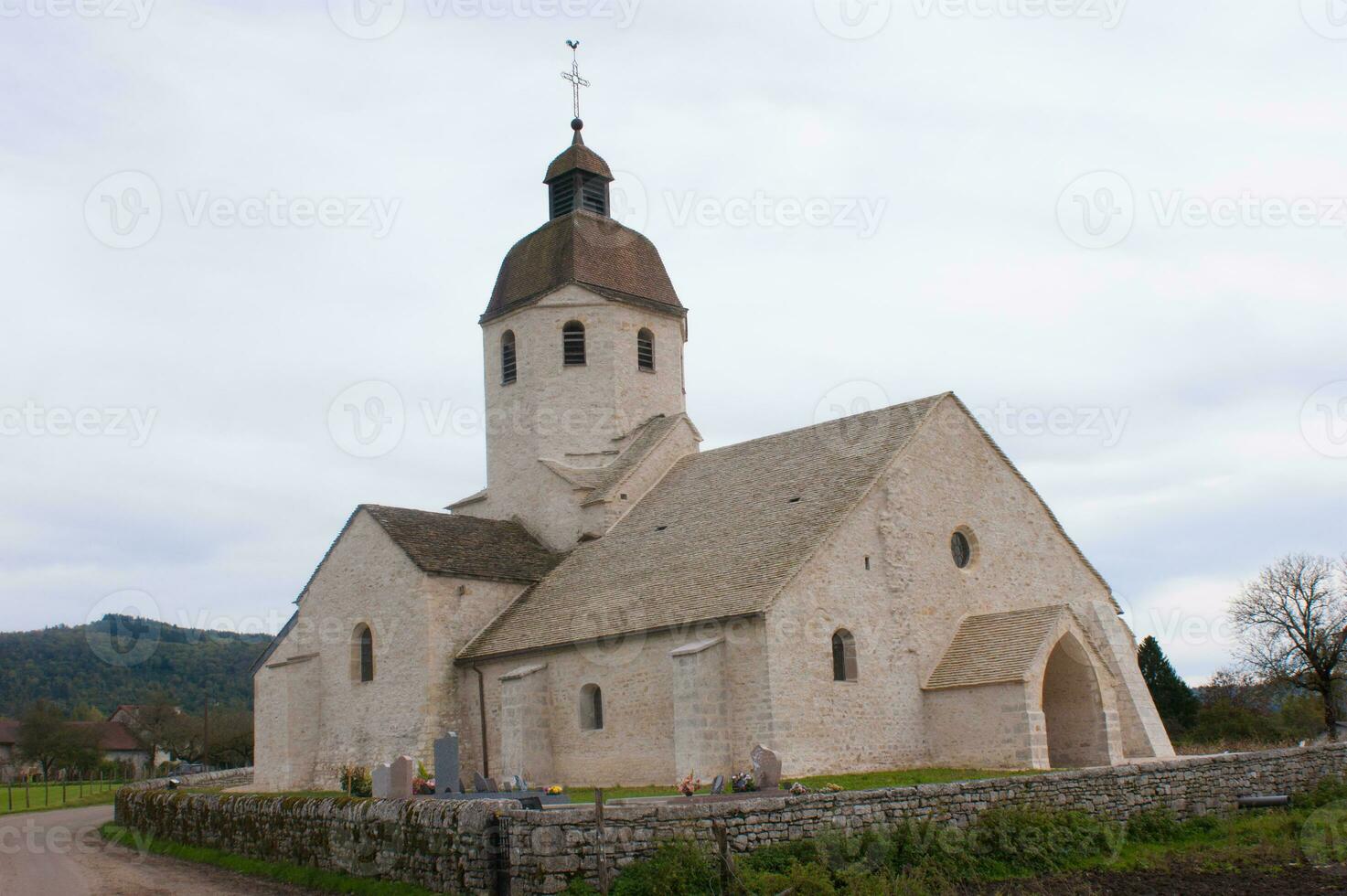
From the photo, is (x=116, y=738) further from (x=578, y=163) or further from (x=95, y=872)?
(x=95, y=872)

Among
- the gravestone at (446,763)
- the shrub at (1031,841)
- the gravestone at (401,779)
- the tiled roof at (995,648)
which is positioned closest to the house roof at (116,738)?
the gravestone at (446,763)

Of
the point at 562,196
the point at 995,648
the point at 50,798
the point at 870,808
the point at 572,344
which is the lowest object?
the point at 50,798

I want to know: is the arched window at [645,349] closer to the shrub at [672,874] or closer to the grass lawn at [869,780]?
the grass lawn at [869,780]

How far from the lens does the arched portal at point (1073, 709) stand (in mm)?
24469

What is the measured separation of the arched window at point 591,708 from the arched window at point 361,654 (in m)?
7.46

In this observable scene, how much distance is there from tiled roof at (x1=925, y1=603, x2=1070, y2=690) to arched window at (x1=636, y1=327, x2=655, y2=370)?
12.9 m

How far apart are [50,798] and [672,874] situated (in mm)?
40670

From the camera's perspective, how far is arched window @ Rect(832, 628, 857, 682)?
2397cm

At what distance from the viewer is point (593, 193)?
36.2 metres

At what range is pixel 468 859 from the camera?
46.5 feet

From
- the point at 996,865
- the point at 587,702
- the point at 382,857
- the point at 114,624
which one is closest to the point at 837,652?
the point at 587,702

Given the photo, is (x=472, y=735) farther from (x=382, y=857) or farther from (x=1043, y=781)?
(x=1043, y=781)

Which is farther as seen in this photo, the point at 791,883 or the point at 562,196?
the point at 562,196

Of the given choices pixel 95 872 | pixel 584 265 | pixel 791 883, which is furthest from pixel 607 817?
pixel 584 265
